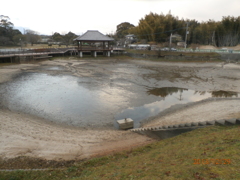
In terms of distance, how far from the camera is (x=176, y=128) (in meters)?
7.96

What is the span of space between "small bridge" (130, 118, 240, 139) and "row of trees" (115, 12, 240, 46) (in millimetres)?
41629

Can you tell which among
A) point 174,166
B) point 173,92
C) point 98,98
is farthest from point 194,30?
point 174,166

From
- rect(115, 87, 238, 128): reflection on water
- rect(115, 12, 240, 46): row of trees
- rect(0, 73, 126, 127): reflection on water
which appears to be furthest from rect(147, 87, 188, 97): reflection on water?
rect(115, 12, 240, 46): row of trees

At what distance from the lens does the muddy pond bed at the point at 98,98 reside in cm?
1109

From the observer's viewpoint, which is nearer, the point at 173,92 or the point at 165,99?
the point at 165,99

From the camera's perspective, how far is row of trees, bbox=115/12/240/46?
1666 inches

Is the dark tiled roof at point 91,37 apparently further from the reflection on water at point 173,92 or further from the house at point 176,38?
the reflection on water at point 173,92

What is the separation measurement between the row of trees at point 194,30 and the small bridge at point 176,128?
41629 millimetres

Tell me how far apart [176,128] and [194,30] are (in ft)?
159
